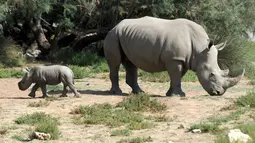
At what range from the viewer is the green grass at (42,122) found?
8.95 meters

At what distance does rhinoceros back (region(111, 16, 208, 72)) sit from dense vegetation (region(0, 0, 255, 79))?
3708 mm

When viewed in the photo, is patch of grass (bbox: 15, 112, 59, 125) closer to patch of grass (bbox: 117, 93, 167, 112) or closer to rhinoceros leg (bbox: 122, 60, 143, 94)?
patch of grass (bbox: 117, 93, 167, 112)

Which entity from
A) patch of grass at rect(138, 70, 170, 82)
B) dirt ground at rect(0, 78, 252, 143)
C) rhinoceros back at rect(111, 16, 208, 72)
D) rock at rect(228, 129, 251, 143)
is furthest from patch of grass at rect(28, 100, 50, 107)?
patch of grass at rect(138, 70, 170, 82)

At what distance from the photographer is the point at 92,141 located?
8.60 m

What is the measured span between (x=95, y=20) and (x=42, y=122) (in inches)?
512

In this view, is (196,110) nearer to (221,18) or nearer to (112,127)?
(112,127)

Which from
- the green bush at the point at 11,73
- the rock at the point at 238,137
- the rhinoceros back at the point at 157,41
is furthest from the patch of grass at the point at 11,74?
the rock at the point at 238,137

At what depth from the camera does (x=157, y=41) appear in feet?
44.8

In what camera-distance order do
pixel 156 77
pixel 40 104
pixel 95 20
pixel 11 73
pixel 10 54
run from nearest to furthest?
pixel 40 104, pixel 156 77, pixel 11 73, pixel 10 54, pixel 95 20

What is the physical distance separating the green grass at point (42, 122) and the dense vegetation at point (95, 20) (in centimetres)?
827

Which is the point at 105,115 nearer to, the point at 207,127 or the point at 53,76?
the point at 207,127

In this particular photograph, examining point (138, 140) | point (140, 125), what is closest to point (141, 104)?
point (140, 125)

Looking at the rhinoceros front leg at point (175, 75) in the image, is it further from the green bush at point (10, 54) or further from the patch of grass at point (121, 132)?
the green bush at point (10, 54)

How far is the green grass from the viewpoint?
8.95 meters
